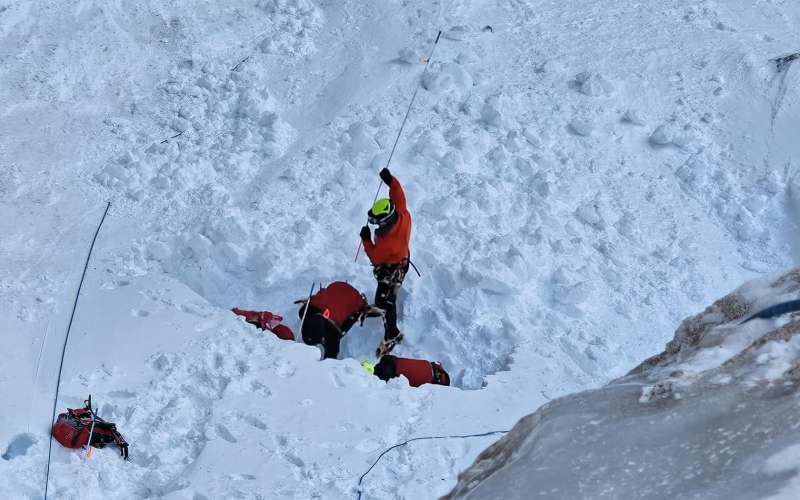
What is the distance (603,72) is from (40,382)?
257 inches

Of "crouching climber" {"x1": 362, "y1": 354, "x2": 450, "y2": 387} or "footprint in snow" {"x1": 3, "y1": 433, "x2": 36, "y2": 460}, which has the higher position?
"footprint in snow" {"x1": 3, "y1": 433, "x2": 36, "y2": 460}

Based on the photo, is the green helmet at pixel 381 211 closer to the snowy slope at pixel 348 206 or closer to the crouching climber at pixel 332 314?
the crouching climber at pixel 332 314

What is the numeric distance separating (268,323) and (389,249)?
3.83 feet

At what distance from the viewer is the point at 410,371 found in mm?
7016

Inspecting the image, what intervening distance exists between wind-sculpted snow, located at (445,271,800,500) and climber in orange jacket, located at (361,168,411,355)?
390 cm

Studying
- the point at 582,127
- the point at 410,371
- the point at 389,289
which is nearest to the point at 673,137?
the point at 582,127

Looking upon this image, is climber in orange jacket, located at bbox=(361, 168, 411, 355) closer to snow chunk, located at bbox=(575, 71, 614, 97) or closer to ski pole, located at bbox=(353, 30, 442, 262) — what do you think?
ski pole, located at bbox=(353, 30, 442, 262)

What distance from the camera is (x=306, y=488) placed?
5.84m

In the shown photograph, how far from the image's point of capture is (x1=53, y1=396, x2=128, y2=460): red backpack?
5934mm

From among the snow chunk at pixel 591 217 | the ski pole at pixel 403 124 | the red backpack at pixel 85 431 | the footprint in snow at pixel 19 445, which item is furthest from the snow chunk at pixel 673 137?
the footprint in snow at pixel 19 445

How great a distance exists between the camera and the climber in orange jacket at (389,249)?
732cm

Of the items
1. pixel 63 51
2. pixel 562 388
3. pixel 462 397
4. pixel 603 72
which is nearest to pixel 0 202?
pixel 63 51

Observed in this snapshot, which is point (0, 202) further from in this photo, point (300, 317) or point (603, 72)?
point (603, 72)

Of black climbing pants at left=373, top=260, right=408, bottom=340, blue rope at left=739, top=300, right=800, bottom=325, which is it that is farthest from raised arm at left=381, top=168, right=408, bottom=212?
blue rope at left=739, top=300, right=800, bottom=325
